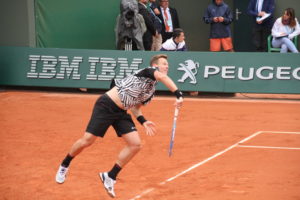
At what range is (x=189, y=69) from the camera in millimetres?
15930

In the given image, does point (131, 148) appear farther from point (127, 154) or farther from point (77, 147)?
point (77, 147)

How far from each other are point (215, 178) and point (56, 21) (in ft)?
39.2

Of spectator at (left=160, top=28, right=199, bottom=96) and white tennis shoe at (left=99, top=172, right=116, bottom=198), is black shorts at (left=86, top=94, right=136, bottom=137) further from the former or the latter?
spectator at (left=160, top=28, right=199, bottom=96)

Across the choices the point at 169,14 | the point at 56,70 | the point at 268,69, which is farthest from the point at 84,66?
the point at 268,69

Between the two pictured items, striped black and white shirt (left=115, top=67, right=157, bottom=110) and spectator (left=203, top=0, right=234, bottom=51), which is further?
spectator (left=203, top=0, right=234, bottom=51)

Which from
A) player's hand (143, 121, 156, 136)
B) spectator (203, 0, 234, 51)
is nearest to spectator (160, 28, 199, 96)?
spectator (203, 0, 234, 51)

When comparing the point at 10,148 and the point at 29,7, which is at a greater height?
the point at 29,7

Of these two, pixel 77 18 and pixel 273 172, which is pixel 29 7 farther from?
pixel 273 172

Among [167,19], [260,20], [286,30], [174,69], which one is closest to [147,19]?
[167,19]

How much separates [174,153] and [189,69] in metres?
6.09

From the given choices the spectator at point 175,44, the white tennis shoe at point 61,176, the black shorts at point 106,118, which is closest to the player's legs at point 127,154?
the black shorts at point 106,118

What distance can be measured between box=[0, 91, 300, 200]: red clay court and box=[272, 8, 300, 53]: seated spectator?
5.87 feet

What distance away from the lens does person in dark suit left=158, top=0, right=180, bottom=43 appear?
17141 millimetres

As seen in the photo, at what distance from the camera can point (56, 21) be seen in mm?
19125
